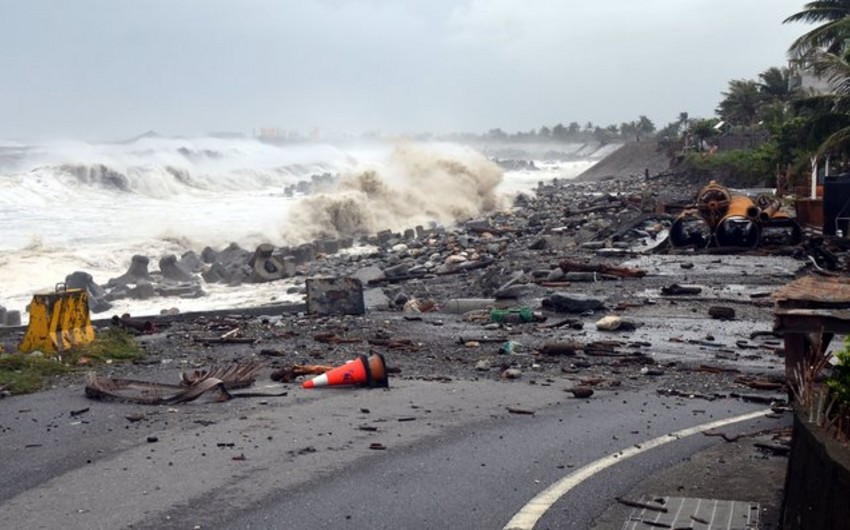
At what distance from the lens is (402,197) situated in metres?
46.6

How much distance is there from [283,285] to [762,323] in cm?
1348

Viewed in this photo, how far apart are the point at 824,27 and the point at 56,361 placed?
2061cm

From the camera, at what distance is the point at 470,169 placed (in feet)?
170

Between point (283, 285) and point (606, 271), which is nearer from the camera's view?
point (606, 271)

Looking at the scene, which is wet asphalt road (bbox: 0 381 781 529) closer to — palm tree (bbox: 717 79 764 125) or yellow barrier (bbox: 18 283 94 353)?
yellow barrier (bbox: 18 283 94 353)

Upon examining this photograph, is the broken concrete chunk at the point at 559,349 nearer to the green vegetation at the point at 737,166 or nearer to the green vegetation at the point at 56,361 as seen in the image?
the green vegetation at the point at 56,361

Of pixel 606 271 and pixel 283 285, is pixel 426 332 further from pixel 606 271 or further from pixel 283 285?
pixel 283 285

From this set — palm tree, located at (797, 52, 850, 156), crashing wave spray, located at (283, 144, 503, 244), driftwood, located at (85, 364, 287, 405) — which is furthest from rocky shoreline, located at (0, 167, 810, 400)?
crashing wave spray, located at (283, 144, 503, 244)

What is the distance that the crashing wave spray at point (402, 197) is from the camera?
4250 centimetres

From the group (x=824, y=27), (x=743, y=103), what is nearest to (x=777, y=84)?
(x=743, y=103)

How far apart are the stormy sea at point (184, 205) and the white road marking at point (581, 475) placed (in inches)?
544

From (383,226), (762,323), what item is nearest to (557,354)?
(762,323)

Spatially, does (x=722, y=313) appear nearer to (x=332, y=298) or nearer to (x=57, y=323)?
(x=332, y=298)

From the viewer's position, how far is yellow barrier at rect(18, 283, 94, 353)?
1195 centimetres
